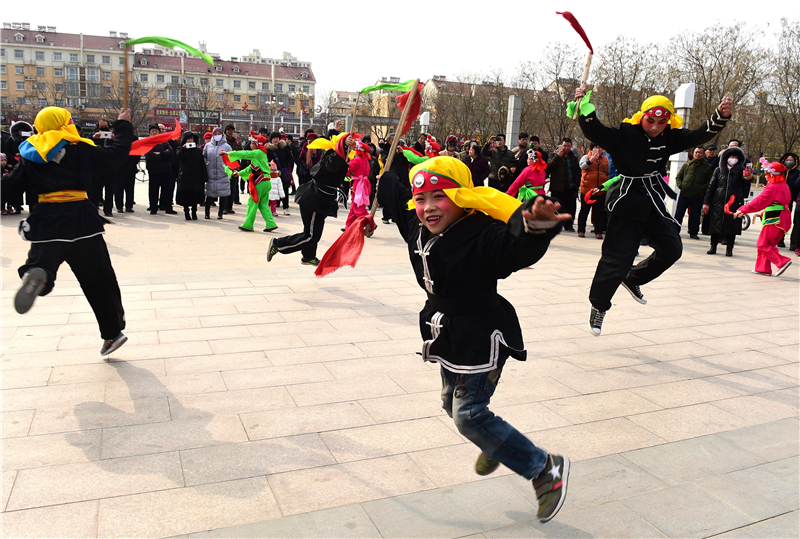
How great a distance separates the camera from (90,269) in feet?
15.5

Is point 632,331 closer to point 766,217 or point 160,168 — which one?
point 766,217

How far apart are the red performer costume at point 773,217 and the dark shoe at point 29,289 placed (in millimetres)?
9273

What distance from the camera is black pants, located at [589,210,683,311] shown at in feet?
18.5

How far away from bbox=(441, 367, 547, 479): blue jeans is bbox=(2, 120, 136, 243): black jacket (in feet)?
10.7

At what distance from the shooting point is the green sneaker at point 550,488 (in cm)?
286

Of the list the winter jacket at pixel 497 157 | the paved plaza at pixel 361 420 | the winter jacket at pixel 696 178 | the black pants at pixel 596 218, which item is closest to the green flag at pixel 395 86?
the paved plaza at pixel 361 420

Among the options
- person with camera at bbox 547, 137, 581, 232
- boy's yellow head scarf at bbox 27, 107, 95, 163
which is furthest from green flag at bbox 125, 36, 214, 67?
person with camera at bbox 547, 137, 581, 232

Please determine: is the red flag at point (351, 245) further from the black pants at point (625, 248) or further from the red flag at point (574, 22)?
the black pants at point (625, 248)

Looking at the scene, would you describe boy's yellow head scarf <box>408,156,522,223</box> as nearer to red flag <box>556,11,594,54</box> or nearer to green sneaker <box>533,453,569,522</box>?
green sneaker <box>533,453,569,522</box>

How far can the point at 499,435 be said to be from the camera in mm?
2846

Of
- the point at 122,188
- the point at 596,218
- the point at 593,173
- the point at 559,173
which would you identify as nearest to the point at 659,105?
the point at 593,173

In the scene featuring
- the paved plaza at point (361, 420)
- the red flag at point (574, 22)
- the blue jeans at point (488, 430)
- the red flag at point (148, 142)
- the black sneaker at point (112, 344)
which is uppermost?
the red flag at point (574, 22)

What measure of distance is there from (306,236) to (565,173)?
7.01 m

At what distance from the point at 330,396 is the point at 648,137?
3.53 metres
